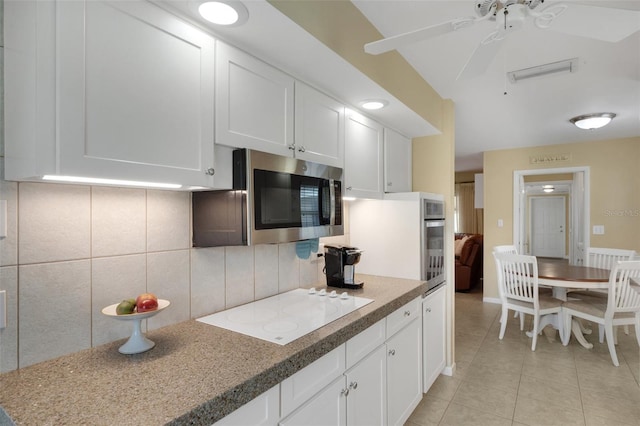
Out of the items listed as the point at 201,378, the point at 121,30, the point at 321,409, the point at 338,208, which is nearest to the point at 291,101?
the point at 338,208

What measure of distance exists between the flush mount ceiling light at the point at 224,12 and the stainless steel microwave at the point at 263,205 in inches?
18.1

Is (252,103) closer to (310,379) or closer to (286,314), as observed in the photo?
(286,314)

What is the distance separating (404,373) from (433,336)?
0.59 meters

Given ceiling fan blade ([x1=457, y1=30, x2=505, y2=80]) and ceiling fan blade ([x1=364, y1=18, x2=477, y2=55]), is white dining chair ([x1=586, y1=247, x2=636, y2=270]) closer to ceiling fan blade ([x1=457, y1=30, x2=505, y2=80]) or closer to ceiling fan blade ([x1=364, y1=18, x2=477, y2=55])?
ceiling fan blade ([x1=457, y1=30, x2=505, y2=80])

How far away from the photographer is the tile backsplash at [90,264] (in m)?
1.02

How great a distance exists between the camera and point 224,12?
1.16 meters

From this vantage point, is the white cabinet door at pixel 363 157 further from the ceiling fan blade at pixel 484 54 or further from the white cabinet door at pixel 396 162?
the ceiling fan blade at pixel 484 54

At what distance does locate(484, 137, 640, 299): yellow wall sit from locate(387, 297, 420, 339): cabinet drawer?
363cm

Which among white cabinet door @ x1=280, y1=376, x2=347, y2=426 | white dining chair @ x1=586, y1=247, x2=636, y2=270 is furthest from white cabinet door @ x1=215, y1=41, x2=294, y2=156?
white dining chair @ x1=586, y1=247, x2=636, y2=270

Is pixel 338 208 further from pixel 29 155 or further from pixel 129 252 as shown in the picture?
pixel 29 155

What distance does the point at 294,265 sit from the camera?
212cm

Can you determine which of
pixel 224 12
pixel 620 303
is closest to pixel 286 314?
pixel 224 12

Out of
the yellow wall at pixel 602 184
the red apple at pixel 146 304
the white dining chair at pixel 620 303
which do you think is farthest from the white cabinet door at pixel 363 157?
the yellow wall at pixel 602 184

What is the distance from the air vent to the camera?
229 cm
